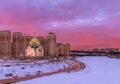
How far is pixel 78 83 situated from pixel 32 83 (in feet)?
22.5

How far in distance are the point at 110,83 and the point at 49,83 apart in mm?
9119

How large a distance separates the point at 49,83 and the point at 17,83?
17.1ft

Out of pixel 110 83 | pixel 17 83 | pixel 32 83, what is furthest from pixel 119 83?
pixel 17 83

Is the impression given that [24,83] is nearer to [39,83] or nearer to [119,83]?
[39,83]

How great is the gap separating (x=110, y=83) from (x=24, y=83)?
42.4ft

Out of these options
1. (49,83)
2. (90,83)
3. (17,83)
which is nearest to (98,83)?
(90,83)

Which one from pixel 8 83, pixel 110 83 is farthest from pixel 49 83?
pixel 110 83

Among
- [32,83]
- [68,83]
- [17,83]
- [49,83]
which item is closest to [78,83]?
[68,83]

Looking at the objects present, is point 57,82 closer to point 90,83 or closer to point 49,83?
point 49,83

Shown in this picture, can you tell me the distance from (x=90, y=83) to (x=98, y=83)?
1.28 meters

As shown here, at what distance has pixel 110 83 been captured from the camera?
39281mm

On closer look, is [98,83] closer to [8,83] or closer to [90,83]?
[90,83]

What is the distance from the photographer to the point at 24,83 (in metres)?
39.7

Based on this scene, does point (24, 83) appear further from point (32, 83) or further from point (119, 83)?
point (119, 83)
